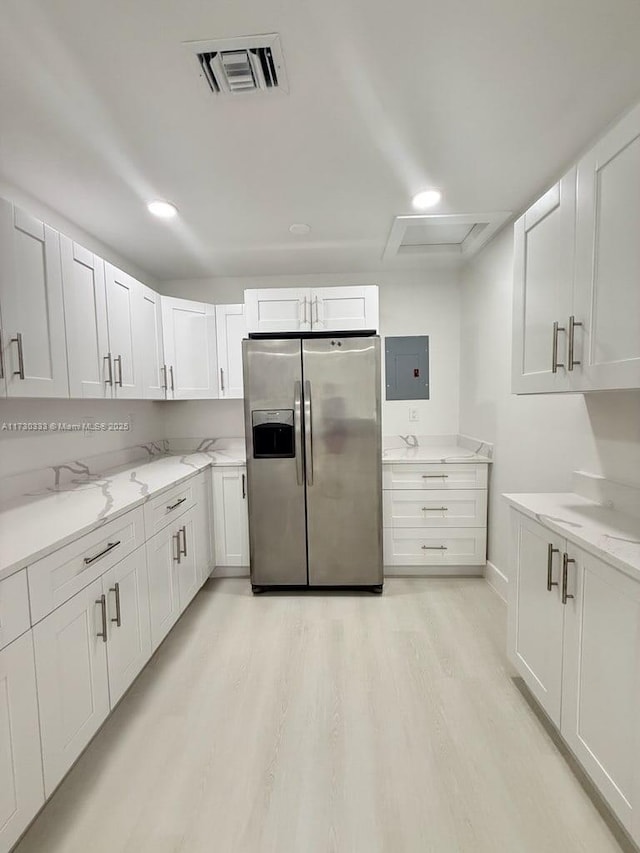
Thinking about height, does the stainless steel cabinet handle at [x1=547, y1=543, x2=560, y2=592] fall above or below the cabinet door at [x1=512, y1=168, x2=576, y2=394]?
below

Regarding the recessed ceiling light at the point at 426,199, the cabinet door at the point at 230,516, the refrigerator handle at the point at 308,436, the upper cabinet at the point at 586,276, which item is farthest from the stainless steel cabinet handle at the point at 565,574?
the cabinet door at the point at 230,516

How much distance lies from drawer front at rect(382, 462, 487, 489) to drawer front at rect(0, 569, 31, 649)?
216cm

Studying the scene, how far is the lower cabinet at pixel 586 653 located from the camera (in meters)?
1.06

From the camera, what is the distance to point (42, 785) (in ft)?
3.76

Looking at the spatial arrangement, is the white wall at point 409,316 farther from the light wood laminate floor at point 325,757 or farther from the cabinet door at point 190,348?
the light wood laminate floor at point 325,757

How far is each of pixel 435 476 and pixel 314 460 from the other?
91 cm

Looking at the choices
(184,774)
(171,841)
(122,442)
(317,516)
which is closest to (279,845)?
(171,841)

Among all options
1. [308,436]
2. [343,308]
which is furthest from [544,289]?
[308,436]

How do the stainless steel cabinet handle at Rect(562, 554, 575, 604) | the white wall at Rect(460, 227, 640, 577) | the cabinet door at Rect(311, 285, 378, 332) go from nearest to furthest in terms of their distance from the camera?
1. the stainless steel cabinet handle at Rect(562, 554, 575, 604)
2. the white wall at Rect(460, 227, 640, 577)
3. the cabinet door at Rect(311, 285, 378, 332)

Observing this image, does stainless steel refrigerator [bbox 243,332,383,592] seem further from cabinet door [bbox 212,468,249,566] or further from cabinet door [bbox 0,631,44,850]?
cabinet door [bbox 0,631,44,850]

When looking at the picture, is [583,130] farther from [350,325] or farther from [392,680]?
[392,680]

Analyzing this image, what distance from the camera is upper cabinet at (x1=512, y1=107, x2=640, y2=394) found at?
1117 millimetres

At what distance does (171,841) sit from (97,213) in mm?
2772

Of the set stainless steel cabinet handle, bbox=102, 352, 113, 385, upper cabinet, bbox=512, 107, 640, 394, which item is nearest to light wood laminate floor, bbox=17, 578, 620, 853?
upper cabinet, bbox=512, 107, 640, 394
